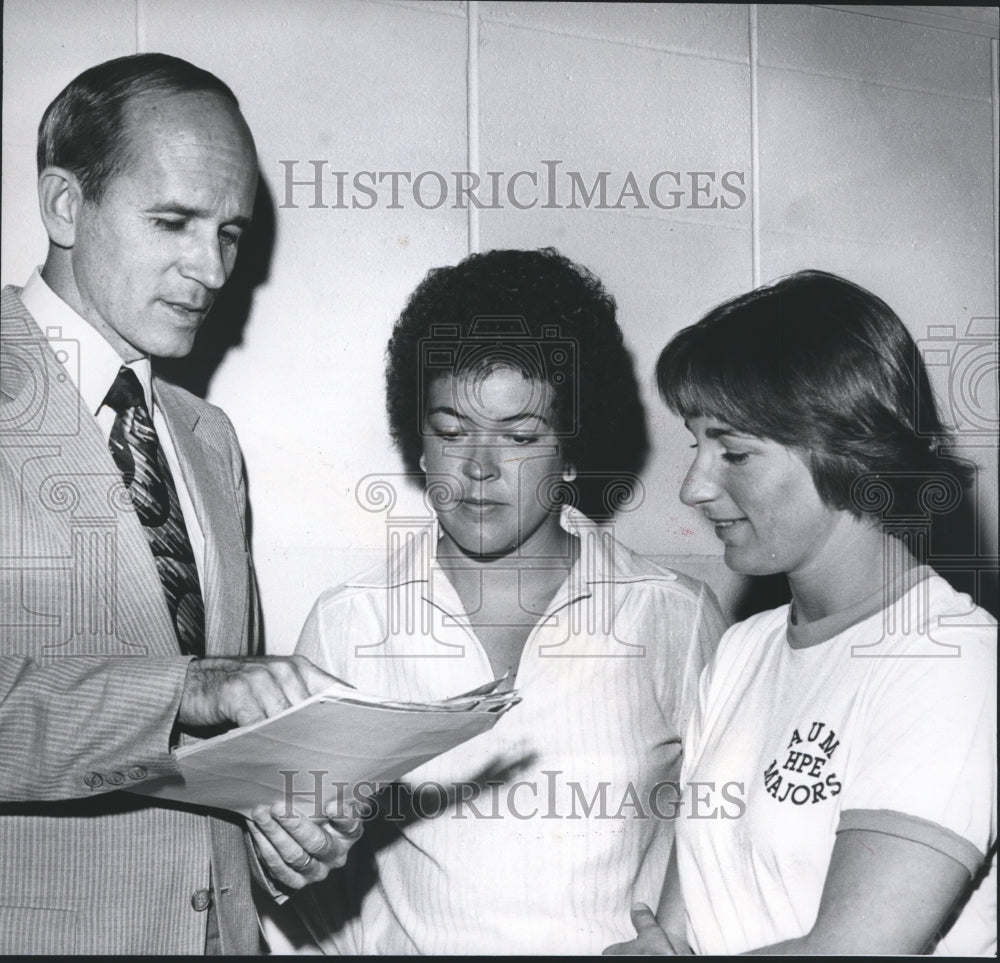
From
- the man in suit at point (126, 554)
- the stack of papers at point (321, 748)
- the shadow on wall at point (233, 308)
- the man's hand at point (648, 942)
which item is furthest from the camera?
the shadow on wall at point (233, 308)

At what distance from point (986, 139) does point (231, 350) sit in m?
1.22

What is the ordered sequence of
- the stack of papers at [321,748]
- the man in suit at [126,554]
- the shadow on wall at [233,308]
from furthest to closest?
the shadow on wall at [233,308] → the man in suit at [126,554] → the stack of papers at [321,748]

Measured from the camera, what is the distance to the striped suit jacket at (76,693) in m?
1.40

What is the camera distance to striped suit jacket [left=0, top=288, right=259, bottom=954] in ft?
4.58

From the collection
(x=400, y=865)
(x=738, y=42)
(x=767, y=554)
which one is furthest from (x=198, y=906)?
(x=738, y=42)

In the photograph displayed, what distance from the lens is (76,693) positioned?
1378 mm

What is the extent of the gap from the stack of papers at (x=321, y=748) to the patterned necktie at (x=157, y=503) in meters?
0.20

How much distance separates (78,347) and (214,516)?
11.0 inches

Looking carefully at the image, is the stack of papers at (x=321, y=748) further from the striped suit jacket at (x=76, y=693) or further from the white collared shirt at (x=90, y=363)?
the white collared shirt at (x=90, y=363)

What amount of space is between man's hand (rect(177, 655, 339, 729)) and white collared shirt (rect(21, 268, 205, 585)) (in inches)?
8.2

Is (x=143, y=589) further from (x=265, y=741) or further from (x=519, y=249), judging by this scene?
(x=519, y=249)

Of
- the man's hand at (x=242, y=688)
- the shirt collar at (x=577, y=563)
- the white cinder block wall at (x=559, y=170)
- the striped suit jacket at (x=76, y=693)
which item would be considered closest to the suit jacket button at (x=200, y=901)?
the striped suit jacket at (x=76, y=693)

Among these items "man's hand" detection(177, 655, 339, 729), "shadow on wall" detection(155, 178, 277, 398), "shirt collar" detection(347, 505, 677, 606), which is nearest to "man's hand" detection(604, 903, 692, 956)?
"shirt collar" detection(347, 505, 677, 606)

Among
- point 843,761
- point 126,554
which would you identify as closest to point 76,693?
point 126,554
